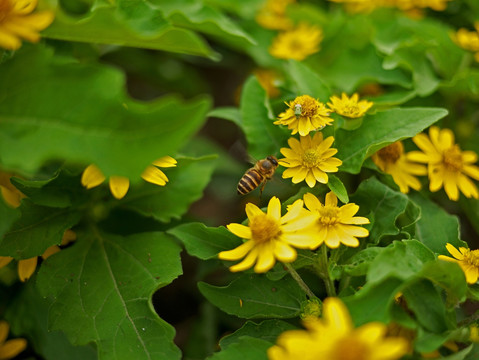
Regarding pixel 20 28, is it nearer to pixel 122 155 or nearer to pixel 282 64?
pixel 122 155

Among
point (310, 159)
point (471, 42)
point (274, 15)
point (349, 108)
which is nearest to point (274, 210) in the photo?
point (310, 159)

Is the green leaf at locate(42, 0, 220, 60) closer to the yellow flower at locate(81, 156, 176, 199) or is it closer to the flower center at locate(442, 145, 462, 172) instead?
the yellow flower at locate(81, 156, 176, 199)

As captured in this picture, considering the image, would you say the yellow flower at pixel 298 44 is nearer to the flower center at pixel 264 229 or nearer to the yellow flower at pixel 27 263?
the flower center at pixel 264 229

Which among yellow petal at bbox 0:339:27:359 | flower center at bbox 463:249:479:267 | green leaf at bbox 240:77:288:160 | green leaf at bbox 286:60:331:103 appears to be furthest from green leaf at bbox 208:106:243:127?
yellow petal at bbox 0:339:27:359

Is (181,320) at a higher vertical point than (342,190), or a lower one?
lower

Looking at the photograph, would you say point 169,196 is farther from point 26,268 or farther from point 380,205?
point 380,205

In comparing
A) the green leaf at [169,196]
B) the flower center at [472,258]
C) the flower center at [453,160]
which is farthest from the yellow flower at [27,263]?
the flower center at [453,160]

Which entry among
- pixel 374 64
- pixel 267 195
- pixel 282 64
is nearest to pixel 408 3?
pixel 374 64
